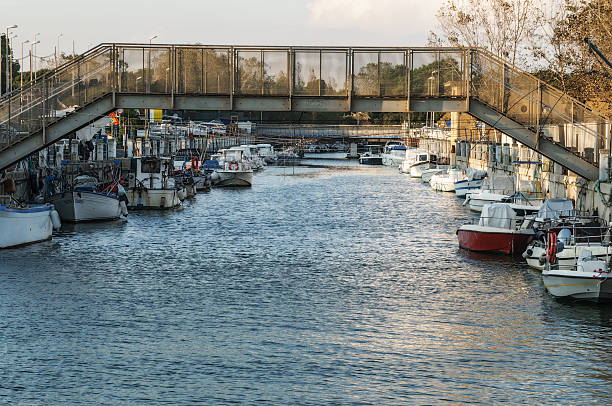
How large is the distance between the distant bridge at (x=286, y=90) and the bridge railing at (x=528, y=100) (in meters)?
0.05

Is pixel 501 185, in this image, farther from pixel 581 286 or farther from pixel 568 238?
pixel 581 286

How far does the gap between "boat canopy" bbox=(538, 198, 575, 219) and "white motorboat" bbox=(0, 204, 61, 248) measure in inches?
1081

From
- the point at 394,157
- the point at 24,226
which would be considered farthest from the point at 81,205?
the point at 394,157

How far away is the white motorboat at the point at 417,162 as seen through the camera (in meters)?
129

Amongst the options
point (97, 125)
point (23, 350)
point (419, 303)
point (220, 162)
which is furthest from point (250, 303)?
point (220, 162)

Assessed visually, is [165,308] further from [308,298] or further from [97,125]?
[97,125]

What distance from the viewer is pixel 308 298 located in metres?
37.5

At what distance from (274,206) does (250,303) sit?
45219 millimetres

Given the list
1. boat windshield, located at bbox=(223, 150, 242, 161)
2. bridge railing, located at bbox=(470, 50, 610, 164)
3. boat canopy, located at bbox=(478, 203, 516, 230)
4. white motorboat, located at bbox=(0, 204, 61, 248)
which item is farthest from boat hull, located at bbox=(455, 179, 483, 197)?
white motorboat, located at bbox=(0, 204, 61, 248)

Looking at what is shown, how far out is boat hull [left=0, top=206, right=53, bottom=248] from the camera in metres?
47.3

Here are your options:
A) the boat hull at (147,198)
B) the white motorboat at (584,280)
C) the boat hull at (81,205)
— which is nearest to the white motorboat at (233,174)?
the boat hull at (147,198)

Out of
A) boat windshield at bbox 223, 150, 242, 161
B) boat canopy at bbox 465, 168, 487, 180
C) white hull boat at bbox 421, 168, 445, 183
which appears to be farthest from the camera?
white hull boat at bbox 421, 168, 445, 183

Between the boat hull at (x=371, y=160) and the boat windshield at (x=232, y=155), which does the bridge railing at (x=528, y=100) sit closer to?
the boat windshield at (x=232, y=155)

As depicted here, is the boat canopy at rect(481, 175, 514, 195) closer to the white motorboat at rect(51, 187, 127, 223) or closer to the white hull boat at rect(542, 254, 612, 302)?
the white motorboat at rect(51, 187, 127, 223)
